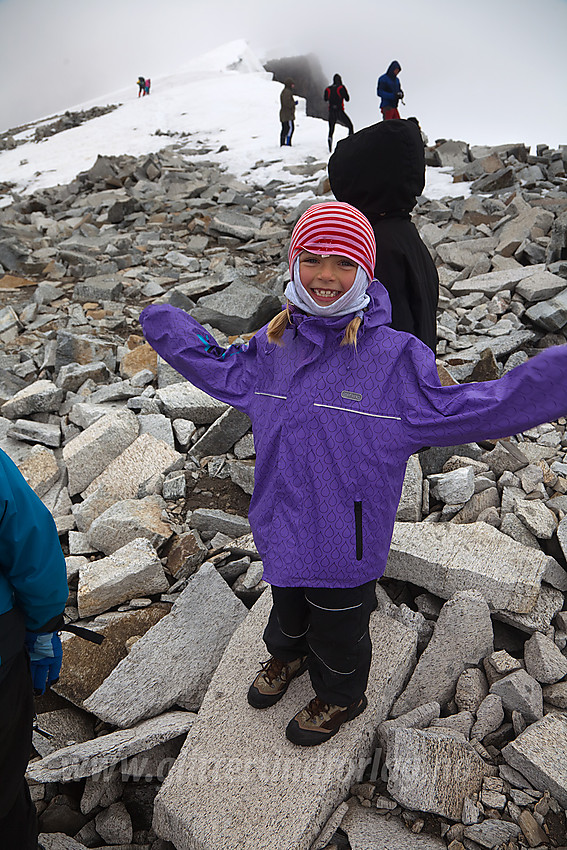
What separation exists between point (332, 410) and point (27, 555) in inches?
39.8

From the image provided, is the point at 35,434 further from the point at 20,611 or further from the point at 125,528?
the point at 20,611

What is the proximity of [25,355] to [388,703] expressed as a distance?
18.9ft

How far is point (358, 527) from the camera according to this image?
6.31ft

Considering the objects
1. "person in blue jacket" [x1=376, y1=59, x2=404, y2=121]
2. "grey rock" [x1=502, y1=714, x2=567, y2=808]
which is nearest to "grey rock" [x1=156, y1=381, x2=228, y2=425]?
"grey rock" [x1=502, y1=714, x2=567, y2=808]

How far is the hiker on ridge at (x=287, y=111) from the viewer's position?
16609mm

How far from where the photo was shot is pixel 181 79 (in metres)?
35.7

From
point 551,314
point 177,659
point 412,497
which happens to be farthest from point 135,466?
point 551,314

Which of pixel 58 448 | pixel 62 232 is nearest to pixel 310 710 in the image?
pixel 58 448

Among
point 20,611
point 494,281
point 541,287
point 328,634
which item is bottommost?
point 494,281

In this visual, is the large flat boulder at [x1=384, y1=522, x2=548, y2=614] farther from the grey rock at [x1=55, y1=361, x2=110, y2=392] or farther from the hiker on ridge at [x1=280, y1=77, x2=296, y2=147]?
the hiker on ridge at [x1=280, y1=77, x2=296, y2=147]

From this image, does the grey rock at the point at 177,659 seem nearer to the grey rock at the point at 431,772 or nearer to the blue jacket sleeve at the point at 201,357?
the grey rock at the point at 431,772

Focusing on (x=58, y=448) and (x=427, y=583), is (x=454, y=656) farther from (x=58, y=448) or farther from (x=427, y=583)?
(x=58, y=448)

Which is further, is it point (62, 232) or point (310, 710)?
point (62, 232)

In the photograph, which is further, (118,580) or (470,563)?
(118,580)
